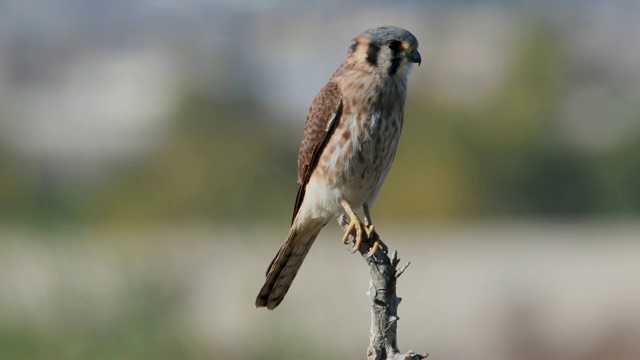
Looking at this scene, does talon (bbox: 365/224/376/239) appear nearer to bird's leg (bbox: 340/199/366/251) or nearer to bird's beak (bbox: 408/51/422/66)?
bird's leg (bbox: 340/199/366/251)

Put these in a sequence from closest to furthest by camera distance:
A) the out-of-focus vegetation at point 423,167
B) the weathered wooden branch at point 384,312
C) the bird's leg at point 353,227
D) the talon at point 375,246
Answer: the weathered wooden branch at point 384,312 → the talon at point 375,246 → the bird's leg at point 353,227 → the out-of-focus vegetation at point 423,167

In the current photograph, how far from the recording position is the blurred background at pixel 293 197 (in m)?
8.31

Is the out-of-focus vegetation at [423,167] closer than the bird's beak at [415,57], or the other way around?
the bird's beak at [415,57]

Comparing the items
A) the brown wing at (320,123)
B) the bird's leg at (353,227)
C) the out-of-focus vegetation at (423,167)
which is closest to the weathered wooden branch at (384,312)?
the bird's leg at (353,227)

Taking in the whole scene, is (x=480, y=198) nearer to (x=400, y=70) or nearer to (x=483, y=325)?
(x=483, y=325)

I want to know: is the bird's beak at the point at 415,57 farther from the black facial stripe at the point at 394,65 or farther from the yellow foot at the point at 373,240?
the yellow foot at the point at 373,240

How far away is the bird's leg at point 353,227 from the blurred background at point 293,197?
220 centimetres

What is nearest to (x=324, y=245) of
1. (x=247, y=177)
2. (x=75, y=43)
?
(x=247, y=177)

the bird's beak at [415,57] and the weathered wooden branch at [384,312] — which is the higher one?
the bird's beak at [415,57]

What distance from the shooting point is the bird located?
5332mm

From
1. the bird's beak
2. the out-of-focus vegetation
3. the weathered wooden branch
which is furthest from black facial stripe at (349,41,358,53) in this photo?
the out-of-focus vegetation

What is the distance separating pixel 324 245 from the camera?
11.9 metres

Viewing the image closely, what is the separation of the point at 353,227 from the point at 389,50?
728 mm

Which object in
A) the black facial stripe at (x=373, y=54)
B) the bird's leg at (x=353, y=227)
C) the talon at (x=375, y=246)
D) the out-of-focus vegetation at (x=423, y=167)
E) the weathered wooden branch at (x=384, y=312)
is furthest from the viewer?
the out-of-focus vegetation at (x=423, y=167)
